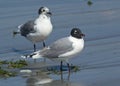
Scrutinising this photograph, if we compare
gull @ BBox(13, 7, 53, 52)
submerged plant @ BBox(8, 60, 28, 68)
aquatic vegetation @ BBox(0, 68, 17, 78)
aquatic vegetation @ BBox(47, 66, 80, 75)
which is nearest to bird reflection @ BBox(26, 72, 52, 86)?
aquatic vegetation @ BBox(47, 66, 80, 75)

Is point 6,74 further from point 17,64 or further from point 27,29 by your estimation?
point 27,29

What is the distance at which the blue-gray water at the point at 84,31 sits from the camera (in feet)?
29.7

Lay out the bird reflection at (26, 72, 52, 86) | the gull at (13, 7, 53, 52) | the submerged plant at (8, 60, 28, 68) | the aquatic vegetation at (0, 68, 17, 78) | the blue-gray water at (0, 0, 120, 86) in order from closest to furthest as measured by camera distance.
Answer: the bird reflection at (26, 72, 52, 86) → the blue-gray water at (0, 0, 120, 86) → the aquatic vegetation at (0, 68, 17, 78) → the submerged plant at (8, 60, 28, 68) → the gull at (13, 7, 53, 52)

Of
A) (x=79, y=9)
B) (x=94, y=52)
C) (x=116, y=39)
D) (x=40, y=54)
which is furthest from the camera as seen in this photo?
(x=79, y=9)

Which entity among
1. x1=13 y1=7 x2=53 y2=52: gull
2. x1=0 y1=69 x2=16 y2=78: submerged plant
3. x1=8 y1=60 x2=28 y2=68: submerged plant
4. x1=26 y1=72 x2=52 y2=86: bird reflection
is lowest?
x1=26 y1=72 x2=52 y2=86: bird reflection

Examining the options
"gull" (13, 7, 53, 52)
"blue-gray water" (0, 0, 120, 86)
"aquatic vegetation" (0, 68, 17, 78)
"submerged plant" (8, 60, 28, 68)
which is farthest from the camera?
"gull" (13, 7, 53, 52)

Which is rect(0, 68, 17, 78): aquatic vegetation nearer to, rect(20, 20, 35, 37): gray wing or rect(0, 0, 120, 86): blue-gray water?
rect(0, 0, 120, 86): blue-gray water

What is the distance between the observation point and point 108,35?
Result: 11.9 meters

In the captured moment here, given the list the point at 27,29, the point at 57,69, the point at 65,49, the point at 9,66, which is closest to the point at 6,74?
the point at 9,66

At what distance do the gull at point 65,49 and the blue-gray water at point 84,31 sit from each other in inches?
13.5

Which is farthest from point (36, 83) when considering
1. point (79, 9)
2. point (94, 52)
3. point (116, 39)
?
point (79, 9)

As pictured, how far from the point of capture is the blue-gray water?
9055 mm

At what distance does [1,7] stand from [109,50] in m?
4.64

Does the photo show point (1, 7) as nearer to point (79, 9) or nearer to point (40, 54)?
point (79, 9)
